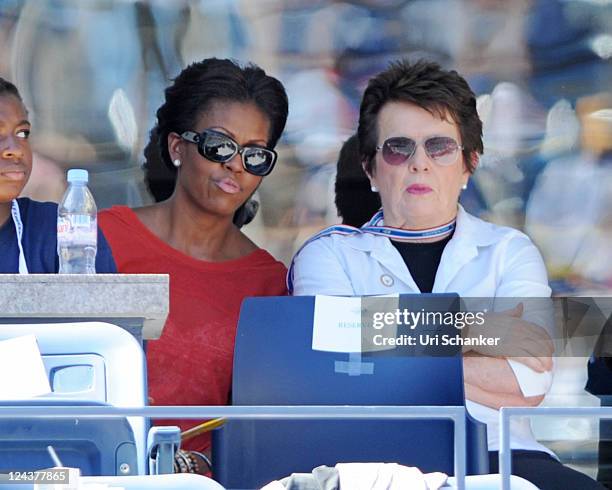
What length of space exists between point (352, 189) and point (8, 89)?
1.07 meters

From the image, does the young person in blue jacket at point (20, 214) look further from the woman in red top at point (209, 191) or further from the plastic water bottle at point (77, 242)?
the woman in red top at point (209, 191)

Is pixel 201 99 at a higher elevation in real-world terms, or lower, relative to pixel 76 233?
higher

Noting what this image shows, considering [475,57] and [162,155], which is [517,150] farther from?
[162,155]

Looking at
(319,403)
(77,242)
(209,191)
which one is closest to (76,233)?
(77,242)

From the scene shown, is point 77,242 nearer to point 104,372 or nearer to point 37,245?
point 37,245

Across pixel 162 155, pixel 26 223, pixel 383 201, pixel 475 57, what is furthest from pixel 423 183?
pixel 26 223

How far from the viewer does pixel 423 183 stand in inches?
159

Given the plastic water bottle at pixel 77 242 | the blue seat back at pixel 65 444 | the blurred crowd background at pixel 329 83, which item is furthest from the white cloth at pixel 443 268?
the blue seat back at pixel 65 444

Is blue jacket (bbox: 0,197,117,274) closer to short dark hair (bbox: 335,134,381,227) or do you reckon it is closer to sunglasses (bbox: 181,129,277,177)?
sunglasses (bbox: 181,129,277,177)

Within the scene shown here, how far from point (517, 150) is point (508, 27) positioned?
39 cm

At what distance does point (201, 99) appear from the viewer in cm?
417

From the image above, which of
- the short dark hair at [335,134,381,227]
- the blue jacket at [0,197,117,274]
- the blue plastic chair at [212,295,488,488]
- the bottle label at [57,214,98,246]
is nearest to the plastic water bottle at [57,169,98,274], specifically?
the bottle label at [57,214,98,246]

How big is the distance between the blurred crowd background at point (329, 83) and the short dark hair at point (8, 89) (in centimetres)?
3

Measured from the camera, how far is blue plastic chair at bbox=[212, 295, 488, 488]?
313 cm
